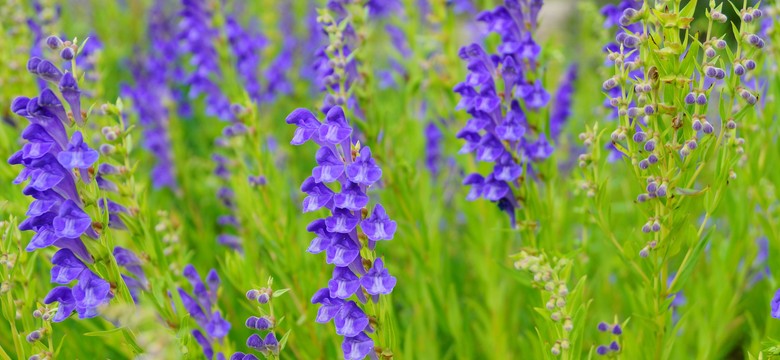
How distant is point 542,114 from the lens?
3.02m

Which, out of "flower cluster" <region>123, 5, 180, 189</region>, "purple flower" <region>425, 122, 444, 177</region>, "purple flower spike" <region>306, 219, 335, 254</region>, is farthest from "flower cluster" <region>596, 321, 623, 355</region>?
"flower cluster" <region>123, 5, 180, 189</region>

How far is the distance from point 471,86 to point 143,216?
4.89 feet

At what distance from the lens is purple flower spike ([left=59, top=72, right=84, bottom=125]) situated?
2096 millimetres

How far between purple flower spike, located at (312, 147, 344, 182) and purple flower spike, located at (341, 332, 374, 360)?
22.0 inches

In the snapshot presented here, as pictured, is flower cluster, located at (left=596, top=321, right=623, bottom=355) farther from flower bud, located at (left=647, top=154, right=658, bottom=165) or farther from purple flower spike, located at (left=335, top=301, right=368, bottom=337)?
purple flower spike, located at (left=335, top=301, right=368, bottom=337)

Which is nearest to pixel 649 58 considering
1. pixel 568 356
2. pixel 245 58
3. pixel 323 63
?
pixel 568 356

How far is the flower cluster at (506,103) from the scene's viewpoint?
274 centimetres

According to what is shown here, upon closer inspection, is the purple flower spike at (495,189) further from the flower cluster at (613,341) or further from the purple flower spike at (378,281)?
the purple flower spike at (378,281)

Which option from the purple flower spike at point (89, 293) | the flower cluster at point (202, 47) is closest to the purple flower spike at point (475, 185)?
the purple flower spike at point (89, 293)

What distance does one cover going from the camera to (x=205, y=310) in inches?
111

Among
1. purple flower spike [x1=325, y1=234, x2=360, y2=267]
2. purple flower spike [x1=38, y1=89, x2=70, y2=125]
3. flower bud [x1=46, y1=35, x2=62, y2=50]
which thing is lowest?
purple flower spike [x1=325, y1=234, x2=360, y2=267]

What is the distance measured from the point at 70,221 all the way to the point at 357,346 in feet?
3.33

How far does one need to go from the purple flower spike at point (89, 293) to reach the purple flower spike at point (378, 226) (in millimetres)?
896

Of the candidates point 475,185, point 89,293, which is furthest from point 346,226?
point 475,185
